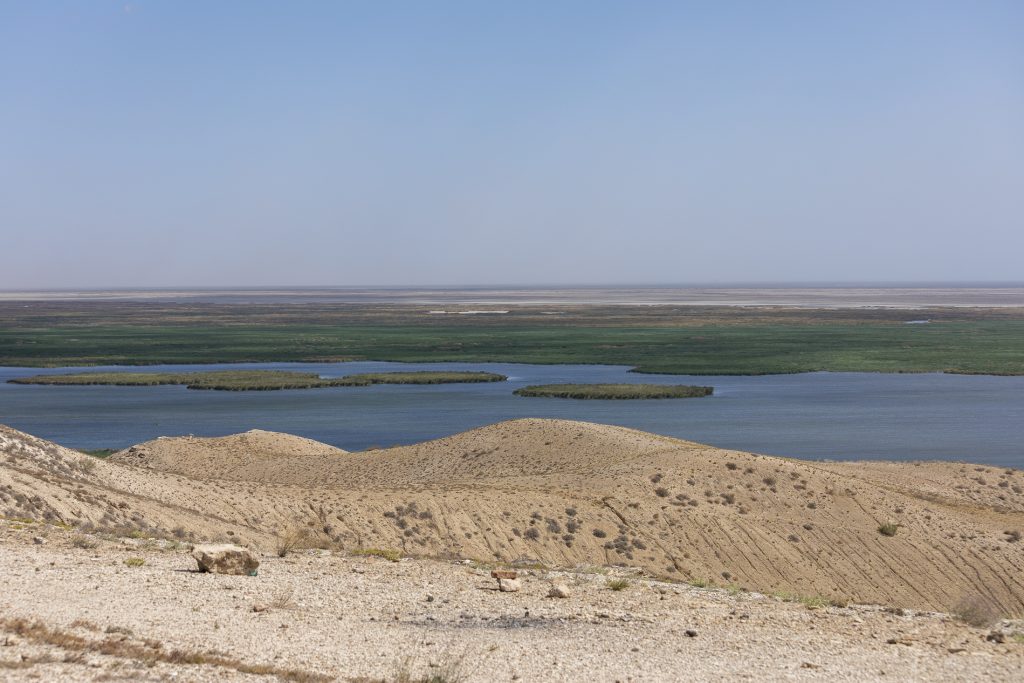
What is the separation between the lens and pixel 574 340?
116m

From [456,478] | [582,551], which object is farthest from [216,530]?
[456,478]

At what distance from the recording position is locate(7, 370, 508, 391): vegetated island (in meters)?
75.2

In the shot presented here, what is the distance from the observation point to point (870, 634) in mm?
14742

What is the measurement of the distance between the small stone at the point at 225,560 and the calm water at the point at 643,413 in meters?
32.5

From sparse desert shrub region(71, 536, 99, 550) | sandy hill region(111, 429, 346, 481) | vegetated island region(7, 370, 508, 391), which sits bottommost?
vegetated island region(7, 370, 508, 391)

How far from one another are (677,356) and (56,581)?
271ft

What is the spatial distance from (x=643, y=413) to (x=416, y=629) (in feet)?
154

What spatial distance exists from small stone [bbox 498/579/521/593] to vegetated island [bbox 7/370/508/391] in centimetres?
5910

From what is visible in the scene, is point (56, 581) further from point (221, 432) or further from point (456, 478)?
point (221, 432)

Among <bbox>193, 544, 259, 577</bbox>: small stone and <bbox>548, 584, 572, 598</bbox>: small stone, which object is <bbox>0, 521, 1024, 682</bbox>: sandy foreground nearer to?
<bbox>548, 584, 572, 598</bbox>: small stone

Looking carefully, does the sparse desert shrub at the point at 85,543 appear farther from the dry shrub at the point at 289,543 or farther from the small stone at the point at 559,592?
the small stone at the point at 559,592

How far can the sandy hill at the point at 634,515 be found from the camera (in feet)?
79.1

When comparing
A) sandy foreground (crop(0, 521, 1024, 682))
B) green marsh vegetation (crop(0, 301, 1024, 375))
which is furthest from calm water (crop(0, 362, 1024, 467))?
sandy foreground (crop(0, 521, 1024, 682))

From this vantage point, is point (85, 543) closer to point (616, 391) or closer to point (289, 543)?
point (289, 543)
